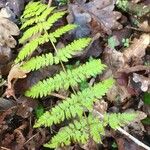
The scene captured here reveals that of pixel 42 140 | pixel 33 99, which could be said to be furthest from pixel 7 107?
pixel 42 140

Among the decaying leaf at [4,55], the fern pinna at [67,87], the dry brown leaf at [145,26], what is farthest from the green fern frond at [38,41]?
the dry brown leaf at [145,26]

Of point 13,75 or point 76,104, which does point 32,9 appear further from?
point 76,104

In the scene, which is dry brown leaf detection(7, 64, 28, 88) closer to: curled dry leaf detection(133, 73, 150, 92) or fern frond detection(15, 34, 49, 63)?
fern frond detection(15, 34, 49, 63)

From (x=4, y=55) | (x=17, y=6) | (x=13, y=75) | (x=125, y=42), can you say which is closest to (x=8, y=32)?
(x=4, y=55)

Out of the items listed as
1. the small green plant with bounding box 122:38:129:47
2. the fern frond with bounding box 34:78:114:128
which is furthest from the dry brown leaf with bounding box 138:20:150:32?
the fern frond with bounding box 34:78:114:128

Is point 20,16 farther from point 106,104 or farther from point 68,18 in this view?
point 106,104

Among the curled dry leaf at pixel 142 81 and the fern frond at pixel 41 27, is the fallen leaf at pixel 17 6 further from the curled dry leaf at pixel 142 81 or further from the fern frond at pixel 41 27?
the curled dry leaf at pixel 142 81

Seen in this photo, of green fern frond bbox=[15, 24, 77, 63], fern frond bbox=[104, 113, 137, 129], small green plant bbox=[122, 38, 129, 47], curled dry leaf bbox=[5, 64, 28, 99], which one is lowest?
fern frond bbox=[104, 113, 137, 129]
